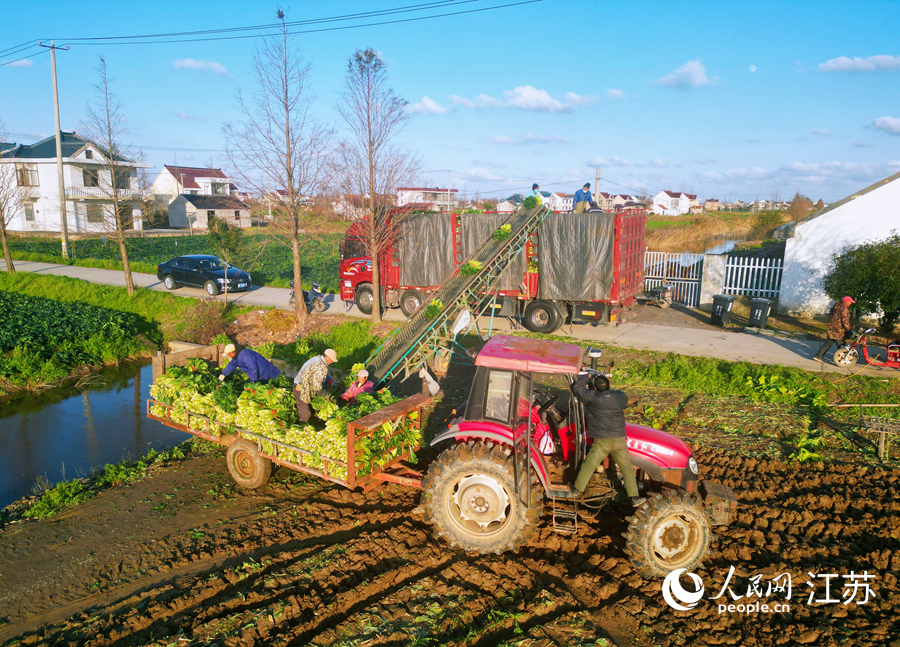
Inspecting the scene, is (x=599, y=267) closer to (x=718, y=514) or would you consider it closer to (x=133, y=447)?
(x=718, y=514)

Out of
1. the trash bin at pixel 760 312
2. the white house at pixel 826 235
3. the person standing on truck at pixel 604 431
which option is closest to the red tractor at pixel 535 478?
the person standing on truck at pixel 604 431

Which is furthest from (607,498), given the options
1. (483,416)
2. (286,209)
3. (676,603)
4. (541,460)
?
(286,209)

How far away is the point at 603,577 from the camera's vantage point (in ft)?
17.3

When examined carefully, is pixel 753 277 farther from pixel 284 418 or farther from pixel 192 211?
pixel 192 211

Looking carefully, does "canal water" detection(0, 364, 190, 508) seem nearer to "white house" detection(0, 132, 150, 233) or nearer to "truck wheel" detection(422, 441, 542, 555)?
"truck wheel" detection(422, 441, 542, 555)

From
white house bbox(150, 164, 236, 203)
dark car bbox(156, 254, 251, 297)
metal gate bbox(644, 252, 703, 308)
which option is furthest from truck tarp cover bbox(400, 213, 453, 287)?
white house bbox(150, 164, 236, 203)

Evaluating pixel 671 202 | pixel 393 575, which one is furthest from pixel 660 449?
pixel 671 202

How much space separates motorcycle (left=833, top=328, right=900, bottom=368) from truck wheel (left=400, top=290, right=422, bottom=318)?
35.0 ft

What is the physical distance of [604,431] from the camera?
5.43 m

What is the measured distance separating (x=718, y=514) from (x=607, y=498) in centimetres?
112

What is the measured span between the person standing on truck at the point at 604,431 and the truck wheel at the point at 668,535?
0.97 ft

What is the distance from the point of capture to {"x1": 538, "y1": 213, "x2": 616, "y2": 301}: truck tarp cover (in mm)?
14109

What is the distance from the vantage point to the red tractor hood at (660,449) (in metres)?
5.69

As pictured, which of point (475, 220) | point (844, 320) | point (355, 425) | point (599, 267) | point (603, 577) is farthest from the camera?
point (475, 220)
